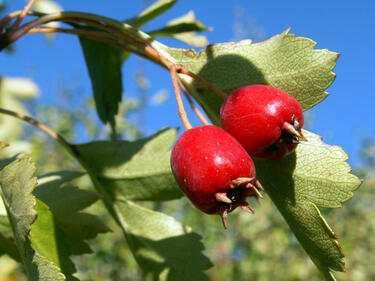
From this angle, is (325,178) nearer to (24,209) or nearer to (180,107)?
(180,107)

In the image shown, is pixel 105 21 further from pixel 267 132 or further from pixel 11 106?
pixel 11 106

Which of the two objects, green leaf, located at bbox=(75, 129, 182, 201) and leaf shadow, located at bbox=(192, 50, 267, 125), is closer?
leaf shadow, located at bbox=(192, 50, 267, 125)

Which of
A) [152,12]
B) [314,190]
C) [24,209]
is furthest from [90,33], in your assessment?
[314,190]

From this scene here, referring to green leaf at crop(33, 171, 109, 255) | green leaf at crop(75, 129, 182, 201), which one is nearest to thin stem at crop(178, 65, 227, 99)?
green leaf at crop(75, 129, 182, 201)

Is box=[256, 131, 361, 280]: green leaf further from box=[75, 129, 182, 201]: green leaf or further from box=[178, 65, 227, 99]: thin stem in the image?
box=[75, 129, 182, 201]: green leaf

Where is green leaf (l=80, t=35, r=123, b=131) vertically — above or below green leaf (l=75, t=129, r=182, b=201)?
above

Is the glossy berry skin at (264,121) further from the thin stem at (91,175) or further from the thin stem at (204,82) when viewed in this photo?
the thin stem at (91,175)

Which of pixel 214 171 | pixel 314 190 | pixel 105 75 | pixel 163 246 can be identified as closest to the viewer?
pixel 214 171
